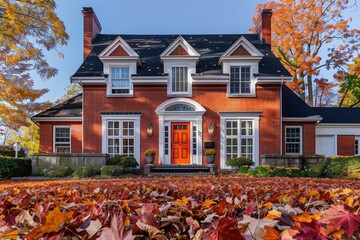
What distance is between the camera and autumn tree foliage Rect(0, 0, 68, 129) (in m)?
16.9

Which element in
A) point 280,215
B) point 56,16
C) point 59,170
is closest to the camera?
point 280,215

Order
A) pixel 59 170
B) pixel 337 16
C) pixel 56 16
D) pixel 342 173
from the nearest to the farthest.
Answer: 1. pixel 342 173
2. pixel 59 170
3. pixel 56 16
4. pixel 337 16

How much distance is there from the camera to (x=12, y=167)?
15.3 metres

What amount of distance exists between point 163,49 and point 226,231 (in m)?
20.7

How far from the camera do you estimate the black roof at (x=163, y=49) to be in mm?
19141

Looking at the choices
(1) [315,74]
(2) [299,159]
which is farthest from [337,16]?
(2) [299,159]

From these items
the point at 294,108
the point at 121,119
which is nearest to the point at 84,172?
the point at 121,119

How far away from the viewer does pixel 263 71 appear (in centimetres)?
1906

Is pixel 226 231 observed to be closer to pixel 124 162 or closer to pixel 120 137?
pixel 124 162

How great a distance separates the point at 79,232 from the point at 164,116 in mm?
17331

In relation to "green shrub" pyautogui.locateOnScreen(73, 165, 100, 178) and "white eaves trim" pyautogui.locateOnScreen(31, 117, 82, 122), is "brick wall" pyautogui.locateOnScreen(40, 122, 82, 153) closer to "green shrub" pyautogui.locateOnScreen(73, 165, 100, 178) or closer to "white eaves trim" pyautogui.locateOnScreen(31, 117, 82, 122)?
"white eaves trim" pyautogui.locateOnScreen(31, 117, 82, 122)

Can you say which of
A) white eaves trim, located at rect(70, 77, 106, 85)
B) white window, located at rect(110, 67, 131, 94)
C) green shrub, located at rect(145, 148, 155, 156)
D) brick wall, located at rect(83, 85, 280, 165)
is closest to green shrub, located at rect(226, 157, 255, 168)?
brick wall, located at rect(83, 85, 280, 165)

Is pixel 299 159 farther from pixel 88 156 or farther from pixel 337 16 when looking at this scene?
pixel 337 16

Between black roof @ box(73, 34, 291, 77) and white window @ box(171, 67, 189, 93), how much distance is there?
0.78 metres
